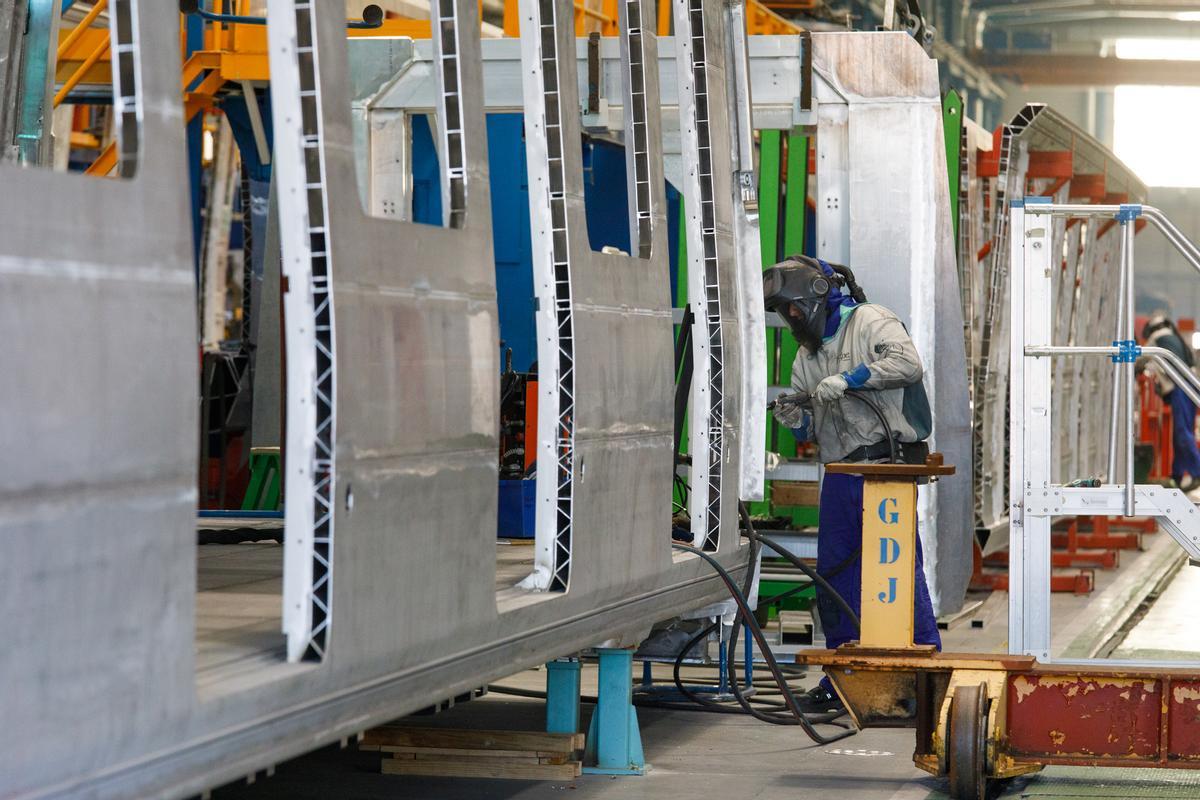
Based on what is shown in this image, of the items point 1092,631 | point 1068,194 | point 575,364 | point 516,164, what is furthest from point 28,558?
point 1068,194

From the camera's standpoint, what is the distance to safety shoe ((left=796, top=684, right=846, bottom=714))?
8203 mm

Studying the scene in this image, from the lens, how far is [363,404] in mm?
4129

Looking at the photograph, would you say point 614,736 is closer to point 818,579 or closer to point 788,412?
point 818,579

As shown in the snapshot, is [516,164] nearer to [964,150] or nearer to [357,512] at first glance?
[964,150]

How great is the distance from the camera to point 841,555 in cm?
818

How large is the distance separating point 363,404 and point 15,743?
129 cm

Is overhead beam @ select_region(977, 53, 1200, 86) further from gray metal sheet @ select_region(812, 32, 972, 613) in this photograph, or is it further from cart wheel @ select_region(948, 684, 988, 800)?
cart wheel @ select_region(948, 684, 988, 800)

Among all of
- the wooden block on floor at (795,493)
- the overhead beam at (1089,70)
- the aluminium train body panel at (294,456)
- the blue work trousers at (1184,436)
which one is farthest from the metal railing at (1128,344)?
the overhead beam at (1089,70)

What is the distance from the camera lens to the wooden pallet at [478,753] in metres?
6.72

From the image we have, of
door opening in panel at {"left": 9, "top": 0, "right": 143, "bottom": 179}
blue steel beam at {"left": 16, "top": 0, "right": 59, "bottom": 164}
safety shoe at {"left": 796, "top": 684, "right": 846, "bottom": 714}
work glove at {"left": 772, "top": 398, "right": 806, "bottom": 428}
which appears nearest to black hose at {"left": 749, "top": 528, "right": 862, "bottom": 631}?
safety shoe at {"left": 796, "top": 684, "right": 846, "bottom": 714}

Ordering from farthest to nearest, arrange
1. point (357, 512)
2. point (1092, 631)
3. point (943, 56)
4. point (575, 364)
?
point (943, 56), point (1092, 631), point (575, 364), point (357, 512)

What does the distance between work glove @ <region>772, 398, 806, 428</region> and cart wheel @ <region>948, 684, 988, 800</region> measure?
2.28m

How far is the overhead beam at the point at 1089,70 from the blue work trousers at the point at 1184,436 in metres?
7.08

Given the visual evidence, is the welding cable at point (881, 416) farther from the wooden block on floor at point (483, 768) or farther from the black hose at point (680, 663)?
the wooden block on floor at point (483, 768)
